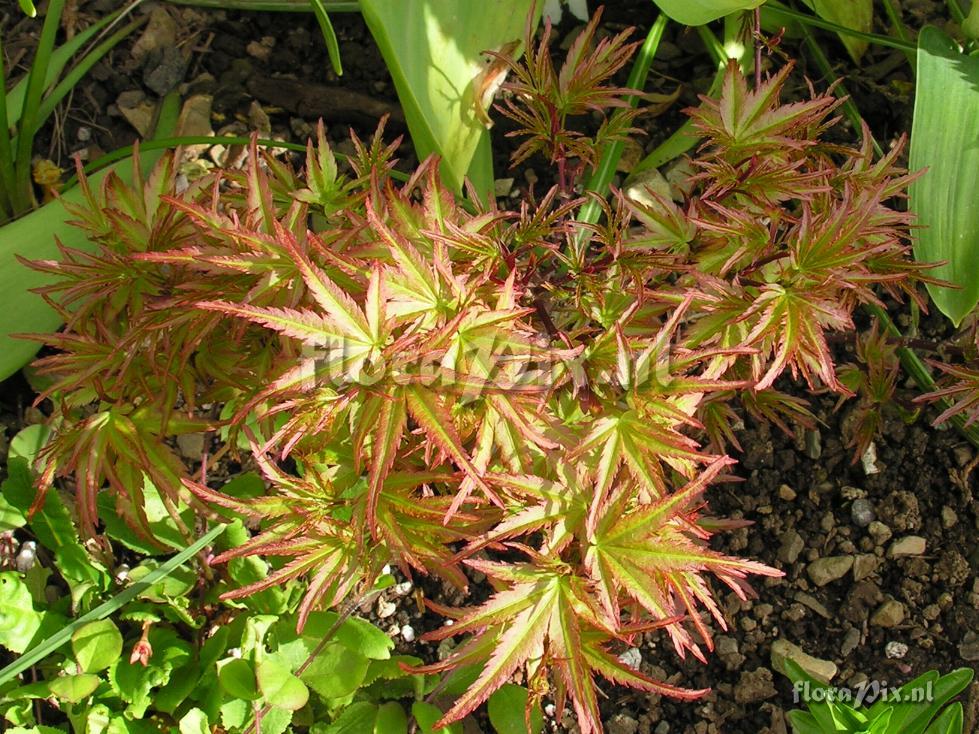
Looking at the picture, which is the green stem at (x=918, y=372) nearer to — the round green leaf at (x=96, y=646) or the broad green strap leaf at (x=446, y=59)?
the broad green strap leaf at (x=446, y=59)

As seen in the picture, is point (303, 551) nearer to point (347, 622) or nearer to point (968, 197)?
point (347, 622)

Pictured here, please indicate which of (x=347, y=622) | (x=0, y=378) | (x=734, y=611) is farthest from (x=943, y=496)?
(x=0, y=378)

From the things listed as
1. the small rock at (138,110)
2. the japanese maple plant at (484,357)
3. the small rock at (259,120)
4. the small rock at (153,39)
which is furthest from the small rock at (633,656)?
the small rock at (153,39)

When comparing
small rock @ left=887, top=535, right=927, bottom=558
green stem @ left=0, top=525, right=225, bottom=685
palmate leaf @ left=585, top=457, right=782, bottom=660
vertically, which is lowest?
small rock @ left=887, top=535, right=927, bottom=558

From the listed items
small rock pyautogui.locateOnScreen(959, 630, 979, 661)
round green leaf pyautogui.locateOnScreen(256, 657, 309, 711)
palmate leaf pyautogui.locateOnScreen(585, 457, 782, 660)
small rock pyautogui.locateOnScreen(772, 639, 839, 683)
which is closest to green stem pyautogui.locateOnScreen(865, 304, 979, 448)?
small rock pyautogui.locateOnScreen(959, 630, 979, 661)

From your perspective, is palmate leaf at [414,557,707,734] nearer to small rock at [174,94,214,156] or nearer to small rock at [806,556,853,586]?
small rock at [806,556,853,586]
